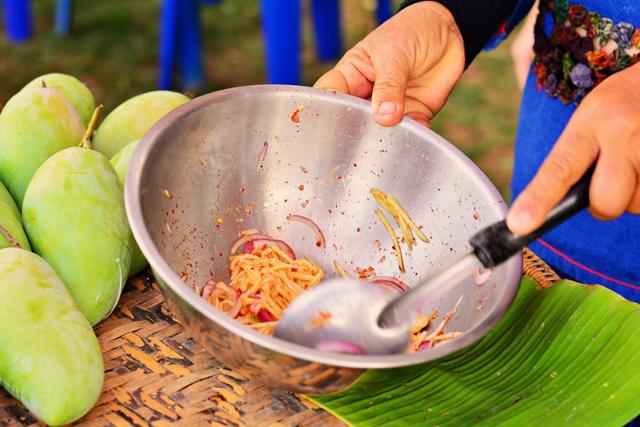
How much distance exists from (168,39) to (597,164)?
2.51m

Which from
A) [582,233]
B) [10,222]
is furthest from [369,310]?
[582,233]

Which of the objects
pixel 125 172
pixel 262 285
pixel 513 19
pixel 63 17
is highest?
pixel 513 19

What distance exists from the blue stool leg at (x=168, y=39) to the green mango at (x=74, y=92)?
1833mm

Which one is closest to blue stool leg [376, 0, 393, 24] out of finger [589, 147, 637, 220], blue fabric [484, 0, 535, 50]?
blue fabric [484, 0, 535, 50]

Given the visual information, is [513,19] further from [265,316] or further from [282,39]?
[282,39]

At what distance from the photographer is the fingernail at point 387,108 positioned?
110cm

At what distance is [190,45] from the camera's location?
10.7 feet

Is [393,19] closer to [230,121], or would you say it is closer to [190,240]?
[230,121]

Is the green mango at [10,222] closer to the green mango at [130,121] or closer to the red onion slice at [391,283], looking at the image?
the green mango at [130,121]

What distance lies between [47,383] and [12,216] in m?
0.29

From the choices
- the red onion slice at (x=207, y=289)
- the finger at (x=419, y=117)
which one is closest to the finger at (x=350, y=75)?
the finger at (x=419, y=117)

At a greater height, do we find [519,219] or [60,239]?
[519,219]

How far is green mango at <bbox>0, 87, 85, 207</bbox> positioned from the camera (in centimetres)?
113

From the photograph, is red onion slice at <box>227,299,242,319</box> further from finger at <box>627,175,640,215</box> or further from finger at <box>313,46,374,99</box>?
finger at <box>627,175,640,215</box>
